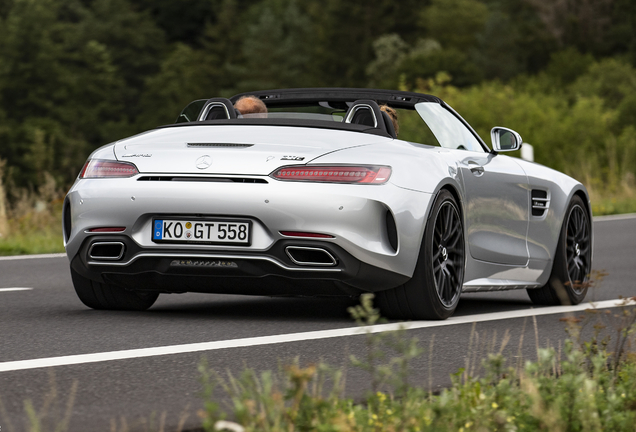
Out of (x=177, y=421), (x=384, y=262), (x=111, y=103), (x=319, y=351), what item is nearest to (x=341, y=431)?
(x=177, y=421)

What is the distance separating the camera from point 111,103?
88.2 meters

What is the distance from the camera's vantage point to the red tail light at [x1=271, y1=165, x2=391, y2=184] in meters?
6.15

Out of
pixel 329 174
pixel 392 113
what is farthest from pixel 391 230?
pixel 392 113

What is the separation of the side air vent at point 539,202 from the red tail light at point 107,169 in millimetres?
2832

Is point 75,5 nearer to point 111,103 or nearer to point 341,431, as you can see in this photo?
point 111,103

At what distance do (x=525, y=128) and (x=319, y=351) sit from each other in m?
26.3

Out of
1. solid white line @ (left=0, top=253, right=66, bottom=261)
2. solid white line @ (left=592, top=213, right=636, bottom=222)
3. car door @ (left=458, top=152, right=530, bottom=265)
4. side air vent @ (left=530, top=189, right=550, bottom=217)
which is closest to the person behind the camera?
car door @ (left=458, top=152, right=530, bottom=265)

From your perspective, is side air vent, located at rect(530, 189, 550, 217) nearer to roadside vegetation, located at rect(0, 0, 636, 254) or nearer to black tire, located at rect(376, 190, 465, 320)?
black tire, located at rect(376, 190, 465, 320)

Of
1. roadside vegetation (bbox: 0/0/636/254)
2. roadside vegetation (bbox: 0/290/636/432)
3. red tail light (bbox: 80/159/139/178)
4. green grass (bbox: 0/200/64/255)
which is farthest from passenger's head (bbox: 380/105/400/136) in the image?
roadside vegetation (bbox: 0/0/636/254)

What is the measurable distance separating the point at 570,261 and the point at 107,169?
3.47m

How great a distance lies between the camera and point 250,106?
7.73 m

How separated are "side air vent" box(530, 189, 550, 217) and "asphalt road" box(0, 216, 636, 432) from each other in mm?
646

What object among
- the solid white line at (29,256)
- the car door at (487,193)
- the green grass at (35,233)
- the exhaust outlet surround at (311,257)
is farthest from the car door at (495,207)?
the green grass at (35,233)

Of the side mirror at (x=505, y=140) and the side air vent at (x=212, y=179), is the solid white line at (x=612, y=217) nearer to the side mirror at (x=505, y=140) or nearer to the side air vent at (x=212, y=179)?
the side mirror at (x=505, y=140)
